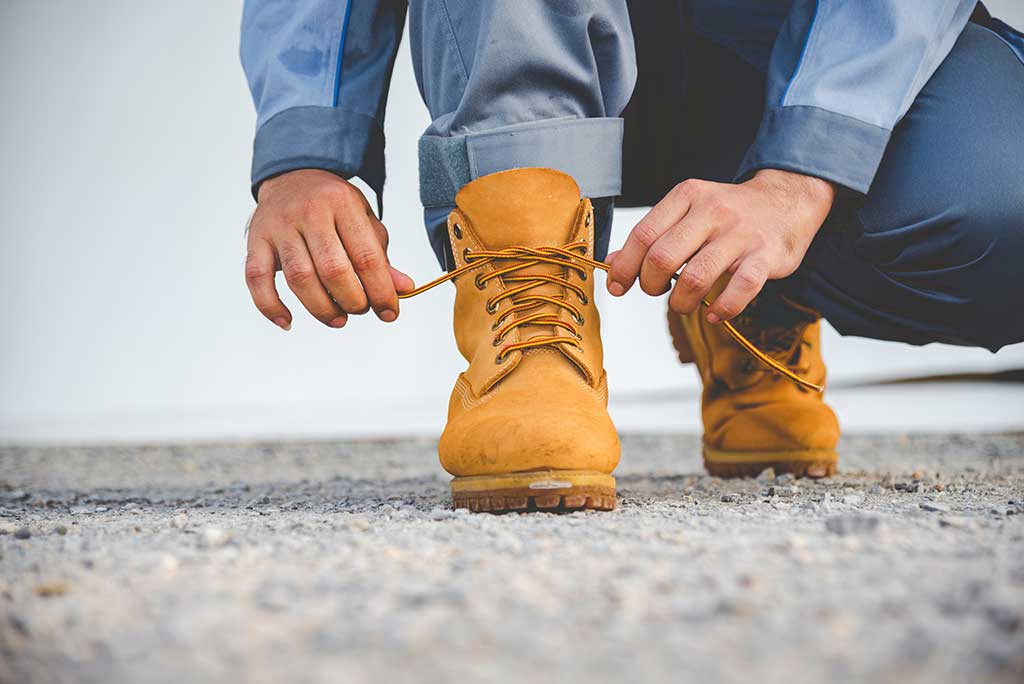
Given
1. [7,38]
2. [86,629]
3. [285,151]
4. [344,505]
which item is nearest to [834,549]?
[86,629]

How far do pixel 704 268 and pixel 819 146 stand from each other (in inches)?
8.7

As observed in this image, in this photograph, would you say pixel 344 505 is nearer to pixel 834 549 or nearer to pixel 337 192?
pixel 337 192

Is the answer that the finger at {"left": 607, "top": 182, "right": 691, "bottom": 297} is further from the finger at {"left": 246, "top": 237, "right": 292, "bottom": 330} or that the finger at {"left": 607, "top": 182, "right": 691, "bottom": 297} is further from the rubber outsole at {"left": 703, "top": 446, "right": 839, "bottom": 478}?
the rubber outsole at {"left": 703, "top": 446, "right": 839, "bottom": 478}

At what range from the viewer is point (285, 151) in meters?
1.06

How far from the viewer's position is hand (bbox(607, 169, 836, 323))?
857 mm

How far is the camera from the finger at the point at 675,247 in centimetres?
85

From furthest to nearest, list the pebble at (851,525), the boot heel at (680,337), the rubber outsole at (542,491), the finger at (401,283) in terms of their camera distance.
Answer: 1. the boot heel at (680,337)
2. the finger at (401,283)
3. the rubber outsole at (542,491)
4. the pebble at (851,525)

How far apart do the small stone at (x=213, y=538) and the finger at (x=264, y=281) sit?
0.88 ft

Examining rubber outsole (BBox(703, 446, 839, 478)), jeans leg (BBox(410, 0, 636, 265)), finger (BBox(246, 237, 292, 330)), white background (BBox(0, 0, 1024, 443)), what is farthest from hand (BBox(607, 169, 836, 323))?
white background (BBox(0, 0, 1024, 443))

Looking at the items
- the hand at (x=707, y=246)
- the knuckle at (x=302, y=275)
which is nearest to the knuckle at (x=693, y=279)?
the hand at (x=707, y=246)

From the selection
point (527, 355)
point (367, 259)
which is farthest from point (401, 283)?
point (527, 355)

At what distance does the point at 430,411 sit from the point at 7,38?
2426 mm

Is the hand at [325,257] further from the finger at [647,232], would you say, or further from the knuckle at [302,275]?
the finger at [647,232]

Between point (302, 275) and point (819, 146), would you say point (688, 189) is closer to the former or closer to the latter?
point (819, 146)
